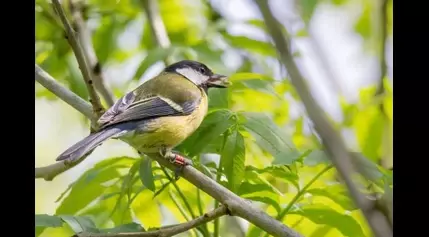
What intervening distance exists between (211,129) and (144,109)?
0.81 meters

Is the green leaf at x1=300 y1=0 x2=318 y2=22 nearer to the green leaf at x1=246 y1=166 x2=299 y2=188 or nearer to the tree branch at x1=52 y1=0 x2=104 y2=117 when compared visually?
the green leaf at x1=246 y1=166 x2=299 y2=188

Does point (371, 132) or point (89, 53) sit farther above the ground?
A: point (89, 53)

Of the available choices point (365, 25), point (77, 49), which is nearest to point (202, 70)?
point (365, 25)

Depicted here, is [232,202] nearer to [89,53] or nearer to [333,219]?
[333,219]

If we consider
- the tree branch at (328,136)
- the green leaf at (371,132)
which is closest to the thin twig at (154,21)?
the green leaf at (371,132)

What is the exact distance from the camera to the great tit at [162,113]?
2482 mm

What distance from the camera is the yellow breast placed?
277 cm

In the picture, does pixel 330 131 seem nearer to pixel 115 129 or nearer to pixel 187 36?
pixel 115 129

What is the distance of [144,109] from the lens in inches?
117

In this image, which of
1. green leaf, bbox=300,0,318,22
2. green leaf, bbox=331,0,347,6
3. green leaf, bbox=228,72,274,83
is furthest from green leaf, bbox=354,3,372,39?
green leaf, bbox=300,0,318,22

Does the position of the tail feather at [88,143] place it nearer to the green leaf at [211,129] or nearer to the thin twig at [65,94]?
the thin twig at [65,94]

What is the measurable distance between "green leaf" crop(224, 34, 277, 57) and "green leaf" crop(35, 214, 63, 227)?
66.2 inches
